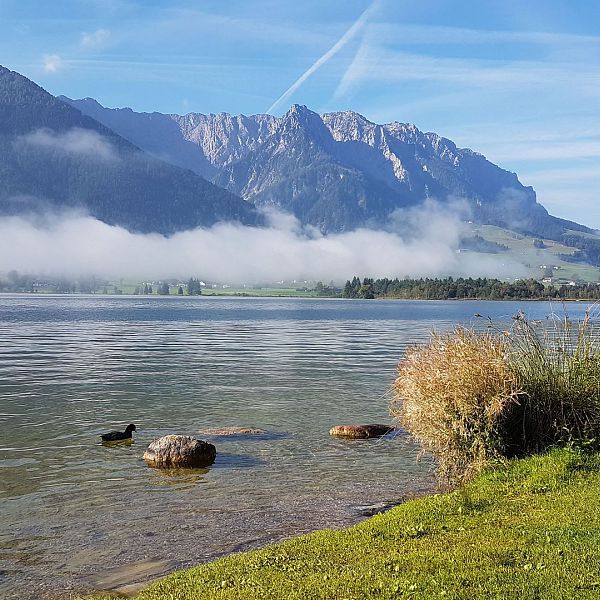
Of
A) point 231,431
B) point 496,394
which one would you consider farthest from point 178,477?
point 496,394

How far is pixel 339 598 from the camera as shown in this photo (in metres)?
11.7

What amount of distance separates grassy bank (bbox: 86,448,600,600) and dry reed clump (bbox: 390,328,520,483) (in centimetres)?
240

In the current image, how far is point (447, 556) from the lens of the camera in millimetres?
13508

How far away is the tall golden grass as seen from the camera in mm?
20562

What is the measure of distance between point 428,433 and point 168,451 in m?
11.6

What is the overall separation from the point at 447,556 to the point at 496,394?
7792 mm

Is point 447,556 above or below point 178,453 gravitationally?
above

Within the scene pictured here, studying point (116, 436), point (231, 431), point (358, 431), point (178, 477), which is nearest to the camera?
point (178, 477)

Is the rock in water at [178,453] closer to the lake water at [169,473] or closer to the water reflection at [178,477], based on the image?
the water reflection at [178,477]

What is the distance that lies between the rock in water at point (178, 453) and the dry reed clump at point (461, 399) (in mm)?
10143

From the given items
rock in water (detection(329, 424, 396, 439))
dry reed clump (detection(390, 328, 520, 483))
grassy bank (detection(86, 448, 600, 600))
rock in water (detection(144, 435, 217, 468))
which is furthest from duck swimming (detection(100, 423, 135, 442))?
grassy bank (detection(86, 448, 600, 600))

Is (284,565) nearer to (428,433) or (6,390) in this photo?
(428,433)

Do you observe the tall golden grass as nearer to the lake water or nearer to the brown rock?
the lake water

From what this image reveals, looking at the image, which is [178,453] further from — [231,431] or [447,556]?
[447,556]
